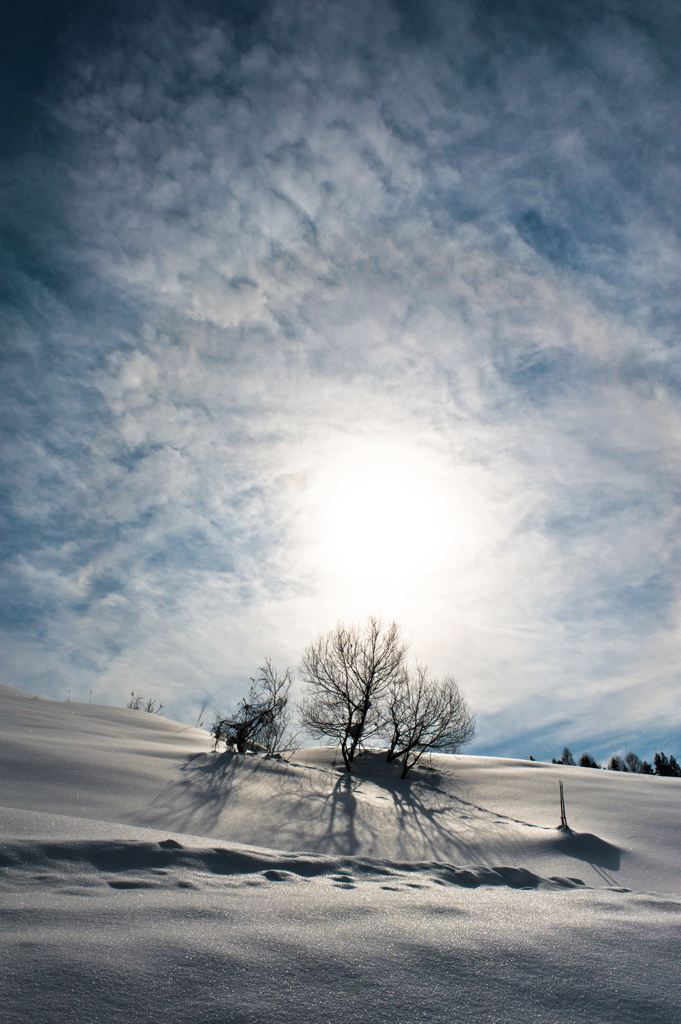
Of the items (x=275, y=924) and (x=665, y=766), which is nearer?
(x=275, y=924)

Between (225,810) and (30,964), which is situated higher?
(30,964)

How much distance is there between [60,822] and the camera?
3.62m

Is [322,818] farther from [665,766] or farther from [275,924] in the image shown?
[665,766]

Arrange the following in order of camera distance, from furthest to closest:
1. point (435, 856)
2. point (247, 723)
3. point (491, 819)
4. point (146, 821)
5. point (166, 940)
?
point (247, 723) < point (491, 819) < point (435, 856) < point (146, 821) < point (166, 940)

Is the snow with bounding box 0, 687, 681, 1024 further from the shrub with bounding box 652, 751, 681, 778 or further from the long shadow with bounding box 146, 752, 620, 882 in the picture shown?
the shrub with bounding box 652, 751, 681, 778

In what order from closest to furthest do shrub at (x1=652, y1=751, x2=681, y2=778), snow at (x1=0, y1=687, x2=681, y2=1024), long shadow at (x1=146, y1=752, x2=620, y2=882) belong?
1. snow at (x1=0, y1=687, x2=681, y2=1024)
2. long shadow at (x1=146, y1=752, x2=620, y2=882)
3. shrub at (x1=652, y1=751, x2=681, y2=778)

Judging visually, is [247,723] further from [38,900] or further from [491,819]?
[38,900]

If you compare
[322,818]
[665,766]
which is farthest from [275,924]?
[665,766]

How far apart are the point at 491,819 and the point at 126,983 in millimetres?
9113

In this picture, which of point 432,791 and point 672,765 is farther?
point 672,765

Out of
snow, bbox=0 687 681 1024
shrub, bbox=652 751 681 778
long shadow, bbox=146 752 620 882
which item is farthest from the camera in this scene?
shrub, bbox=652 751 681 778

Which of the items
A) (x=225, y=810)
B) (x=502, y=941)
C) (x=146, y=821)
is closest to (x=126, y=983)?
(x=502, y=941)

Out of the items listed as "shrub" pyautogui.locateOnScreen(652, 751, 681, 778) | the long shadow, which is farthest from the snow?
"shrub" pyautogui.locateOnScreen(652, 751, 681, 778)

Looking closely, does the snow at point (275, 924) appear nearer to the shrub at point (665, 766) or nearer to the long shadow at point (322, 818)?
the long shadow at point (322, 818)
